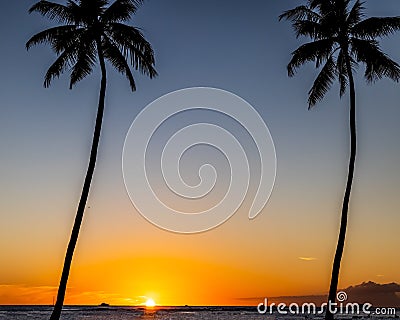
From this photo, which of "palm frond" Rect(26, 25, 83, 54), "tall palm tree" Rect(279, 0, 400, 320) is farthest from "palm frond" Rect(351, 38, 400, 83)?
"palm frond" Rect(26, 25, 83, 54)

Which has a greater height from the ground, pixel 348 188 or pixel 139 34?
pixel 139 34

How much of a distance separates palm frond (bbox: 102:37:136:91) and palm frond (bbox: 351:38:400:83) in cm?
890

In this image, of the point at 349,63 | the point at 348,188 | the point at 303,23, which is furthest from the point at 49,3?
the point at 348,188

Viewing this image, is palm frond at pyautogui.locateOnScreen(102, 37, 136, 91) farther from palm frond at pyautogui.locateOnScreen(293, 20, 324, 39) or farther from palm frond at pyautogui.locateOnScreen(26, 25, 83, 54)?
palm frond at pyautogui.locateOnScreen(293, 20, 324, 39)

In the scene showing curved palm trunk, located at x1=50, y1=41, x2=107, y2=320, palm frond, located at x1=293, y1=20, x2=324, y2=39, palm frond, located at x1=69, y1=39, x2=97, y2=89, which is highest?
palm frond, located at x1=293, y1=20, x2=324, y2=39

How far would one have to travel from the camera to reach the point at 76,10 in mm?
25547

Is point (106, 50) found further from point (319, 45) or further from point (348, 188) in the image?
point (348, 188)

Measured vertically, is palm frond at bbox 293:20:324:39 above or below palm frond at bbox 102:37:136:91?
above

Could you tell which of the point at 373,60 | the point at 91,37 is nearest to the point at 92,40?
the point at 91,37

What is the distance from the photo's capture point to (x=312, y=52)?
87.6 ft

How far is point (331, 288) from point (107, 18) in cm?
1339

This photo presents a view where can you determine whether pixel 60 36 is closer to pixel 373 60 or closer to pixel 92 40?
pixel 92 40

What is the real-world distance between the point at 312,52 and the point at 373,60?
2.44 metres

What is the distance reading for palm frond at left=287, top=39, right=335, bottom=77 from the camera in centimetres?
2659
